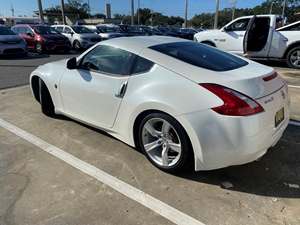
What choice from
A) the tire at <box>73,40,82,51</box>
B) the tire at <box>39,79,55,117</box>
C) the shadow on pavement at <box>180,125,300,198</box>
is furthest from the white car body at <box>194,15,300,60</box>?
the tire at <box>73,40,82,51</box>

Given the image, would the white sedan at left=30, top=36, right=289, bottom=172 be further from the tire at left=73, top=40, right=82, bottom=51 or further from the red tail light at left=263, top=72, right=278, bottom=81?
the tire at left=73, top=40, right=82, bottom=51

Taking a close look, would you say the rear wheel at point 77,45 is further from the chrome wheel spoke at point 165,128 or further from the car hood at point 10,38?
the chrome wheel spoke at point 165,128

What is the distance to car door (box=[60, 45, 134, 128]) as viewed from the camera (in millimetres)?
3602

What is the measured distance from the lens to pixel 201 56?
11.6ft

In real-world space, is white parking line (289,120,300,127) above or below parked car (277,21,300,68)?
below

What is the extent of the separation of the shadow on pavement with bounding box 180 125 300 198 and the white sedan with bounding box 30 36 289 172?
12.0 inches

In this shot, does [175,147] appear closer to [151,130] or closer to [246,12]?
[151,130]

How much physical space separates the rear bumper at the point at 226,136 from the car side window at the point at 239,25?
928 cm

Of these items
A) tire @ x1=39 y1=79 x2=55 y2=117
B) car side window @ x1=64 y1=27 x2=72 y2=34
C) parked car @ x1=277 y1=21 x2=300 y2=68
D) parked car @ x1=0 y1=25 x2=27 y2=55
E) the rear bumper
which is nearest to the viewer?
the rear bumper

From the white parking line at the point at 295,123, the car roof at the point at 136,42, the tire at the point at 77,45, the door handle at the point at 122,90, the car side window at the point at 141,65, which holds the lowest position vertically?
the tire at the point at 77,45

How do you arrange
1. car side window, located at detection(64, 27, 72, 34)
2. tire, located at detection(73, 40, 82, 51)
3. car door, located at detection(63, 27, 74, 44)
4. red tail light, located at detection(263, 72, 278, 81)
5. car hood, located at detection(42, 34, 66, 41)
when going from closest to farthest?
red tail light, located at detection(263, 72, 278, 81), car hood, located at detection(42, 34, 66, 41), tire, located at detection(73, 40, 82, 51), car door, located at detection(63, 27, 74, 44), car side window, located at detection(64, 27, 72, 34)

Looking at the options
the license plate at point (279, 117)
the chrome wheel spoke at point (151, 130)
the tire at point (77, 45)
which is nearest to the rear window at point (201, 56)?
the license plate at point (279, 117)

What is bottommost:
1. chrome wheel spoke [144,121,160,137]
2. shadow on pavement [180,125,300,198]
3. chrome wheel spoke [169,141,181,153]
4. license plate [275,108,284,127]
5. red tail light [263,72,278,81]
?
shadow on pavement [180,125,300,198]

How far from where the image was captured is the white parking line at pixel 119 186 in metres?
2.62
